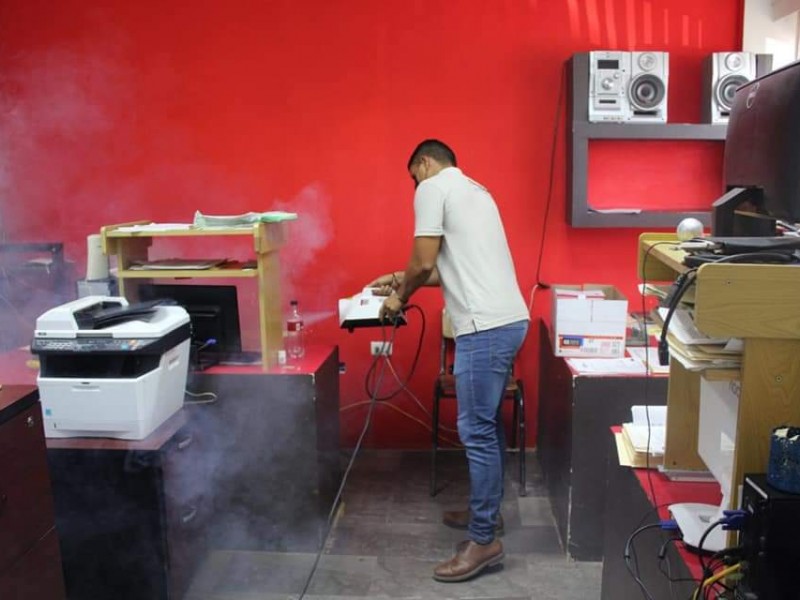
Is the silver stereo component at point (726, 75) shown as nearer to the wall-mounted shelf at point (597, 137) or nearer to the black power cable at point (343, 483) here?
the wall-mounted shelf at point (597, 137)

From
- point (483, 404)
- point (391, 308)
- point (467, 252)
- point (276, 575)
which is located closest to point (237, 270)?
point (391, 308)

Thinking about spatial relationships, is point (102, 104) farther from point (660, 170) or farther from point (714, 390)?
point (714, 390)

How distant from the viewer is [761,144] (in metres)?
1.27

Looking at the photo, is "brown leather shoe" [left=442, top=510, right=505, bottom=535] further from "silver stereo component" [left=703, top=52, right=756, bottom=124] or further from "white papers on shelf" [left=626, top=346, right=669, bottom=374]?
"silver stereo component" [left=703, top=52, right=756, bottom=124]

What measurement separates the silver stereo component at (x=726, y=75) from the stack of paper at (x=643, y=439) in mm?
1887

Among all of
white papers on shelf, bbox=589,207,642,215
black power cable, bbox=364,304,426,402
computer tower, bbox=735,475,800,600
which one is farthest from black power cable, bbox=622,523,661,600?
black power cable, bbox=364,304,426,402

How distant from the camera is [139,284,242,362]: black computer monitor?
2.81 m

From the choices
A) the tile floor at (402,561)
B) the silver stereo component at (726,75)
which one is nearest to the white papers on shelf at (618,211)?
the silver stereo component at (726,75)

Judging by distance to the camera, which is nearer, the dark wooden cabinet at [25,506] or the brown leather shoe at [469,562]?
the dark wooden cabinet at [25,506]

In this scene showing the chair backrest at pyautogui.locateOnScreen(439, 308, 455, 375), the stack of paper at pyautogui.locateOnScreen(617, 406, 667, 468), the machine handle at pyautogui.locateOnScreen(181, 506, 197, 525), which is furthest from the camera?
the chair backrest at pyautogui.locateOnScreen(439, 308, 455, 375)

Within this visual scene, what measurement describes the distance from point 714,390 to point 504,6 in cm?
264

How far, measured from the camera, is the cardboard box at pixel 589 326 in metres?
2.87

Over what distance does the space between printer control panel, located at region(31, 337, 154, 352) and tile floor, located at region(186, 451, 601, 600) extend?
40.1 inches

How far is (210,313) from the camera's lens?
2.81 metres
